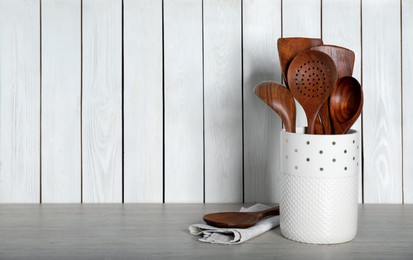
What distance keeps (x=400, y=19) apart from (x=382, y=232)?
→ 19.8 inches

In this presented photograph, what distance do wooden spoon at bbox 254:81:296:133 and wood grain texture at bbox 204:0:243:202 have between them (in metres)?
0.25

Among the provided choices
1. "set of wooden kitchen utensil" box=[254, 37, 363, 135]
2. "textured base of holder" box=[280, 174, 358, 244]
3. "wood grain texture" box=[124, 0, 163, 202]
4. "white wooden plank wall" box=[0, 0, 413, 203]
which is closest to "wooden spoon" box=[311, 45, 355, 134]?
"set of wooden kitchen utensil" box=[254, 37, 363, 135]

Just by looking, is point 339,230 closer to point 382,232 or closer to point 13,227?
point 382,232

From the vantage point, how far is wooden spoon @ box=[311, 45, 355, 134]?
1022 mm

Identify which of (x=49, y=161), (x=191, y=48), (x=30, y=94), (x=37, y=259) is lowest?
(x=37, y=259)

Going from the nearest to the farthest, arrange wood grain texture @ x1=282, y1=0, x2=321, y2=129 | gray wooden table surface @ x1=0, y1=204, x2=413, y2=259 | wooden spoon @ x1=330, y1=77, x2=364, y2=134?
gray wooden table surface @ x1=0, y1=204, x2=413, y2=259, wooden spoon @ x1=330, y1=77, x2=364, y2=134, wood grain texture @ x1=282, y1=0, x2=321, y2=129

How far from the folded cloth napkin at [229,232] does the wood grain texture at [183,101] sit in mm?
267

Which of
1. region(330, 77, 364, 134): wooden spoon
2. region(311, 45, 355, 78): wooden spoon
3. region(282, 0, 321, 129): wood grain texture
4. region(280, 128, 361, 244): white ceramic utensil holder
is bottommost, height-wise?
region(280, 128, 361, 244): white ceramic utensil holder

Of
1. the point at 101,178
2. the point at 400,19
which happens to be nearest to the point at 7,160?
the point at 101,178

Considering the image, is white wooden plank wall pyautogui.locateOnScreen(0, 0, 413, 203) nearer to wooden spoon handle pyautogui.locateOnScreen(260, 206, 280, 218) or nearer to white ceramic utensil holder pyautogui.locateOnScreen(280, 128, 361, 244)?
wooden spoon handle pyautogui.locateOnScreen(260, 206, 280, 218)

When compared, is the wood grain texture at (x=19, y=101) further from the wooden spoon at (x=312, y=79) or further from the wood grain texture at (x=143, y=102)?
the wooden spoon at (x=312, y=79)

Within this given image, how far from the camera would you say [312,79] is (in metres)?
0.99

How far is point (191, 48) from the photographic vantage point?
49.7 inches

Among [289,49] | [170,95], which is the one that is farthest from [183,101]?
[289,49]
